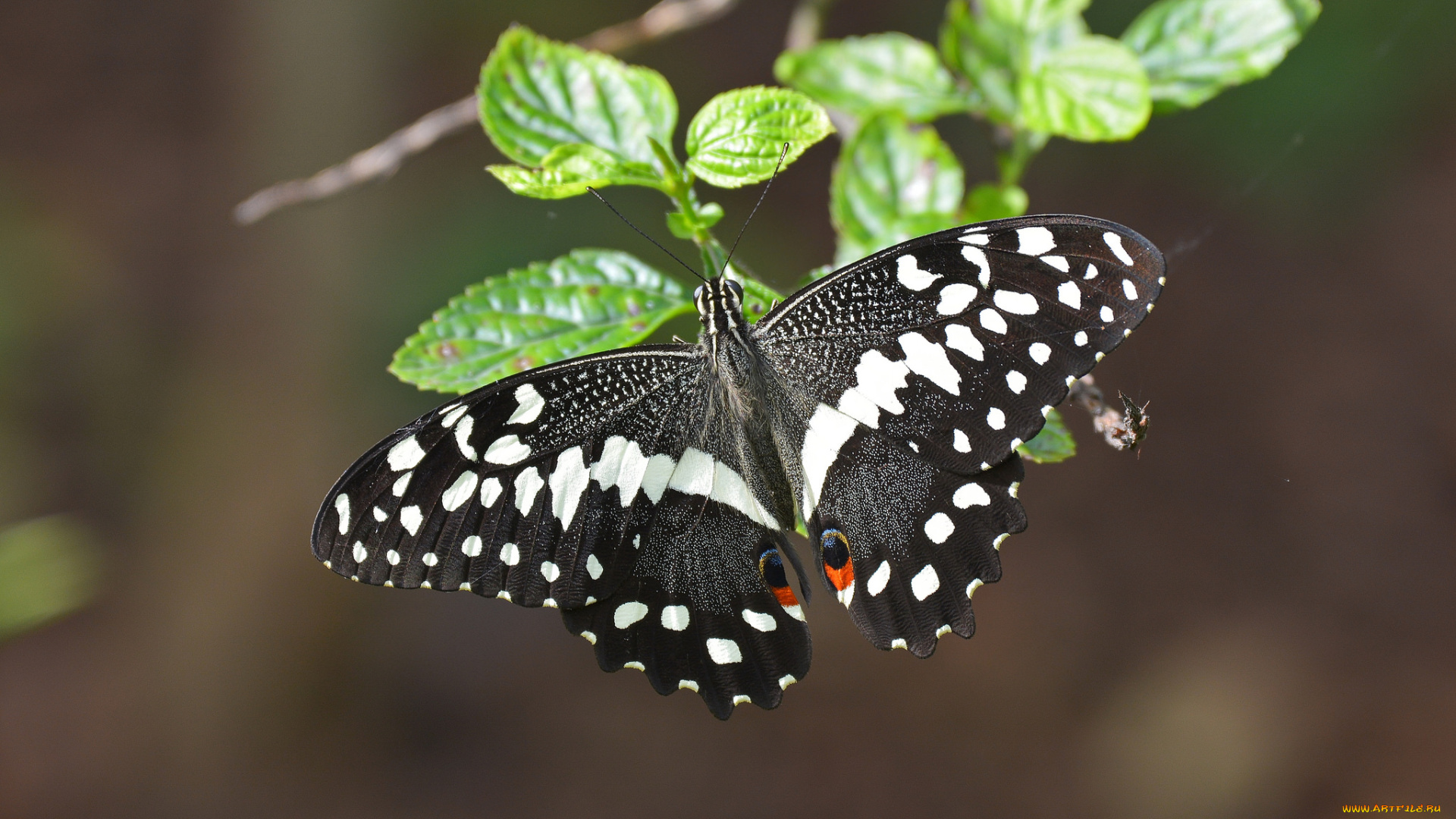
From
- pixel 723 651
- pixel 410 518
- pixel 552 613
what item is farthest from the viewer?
pixel 552 613

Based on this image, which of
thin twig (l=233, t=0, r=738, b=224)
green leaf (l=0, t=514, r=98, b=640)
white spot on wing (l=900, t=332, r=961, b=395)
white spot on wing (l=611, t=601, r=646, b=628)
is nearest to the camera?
white spot on wing (l=900, t=332, r=961, b=395)

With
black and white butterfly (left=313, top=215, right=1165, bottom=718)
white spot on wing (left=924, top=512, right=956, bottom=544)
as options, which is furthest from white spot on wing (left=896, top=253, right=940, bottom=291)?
white spot on wing (left=924, top=512, right=956, bottom=544)

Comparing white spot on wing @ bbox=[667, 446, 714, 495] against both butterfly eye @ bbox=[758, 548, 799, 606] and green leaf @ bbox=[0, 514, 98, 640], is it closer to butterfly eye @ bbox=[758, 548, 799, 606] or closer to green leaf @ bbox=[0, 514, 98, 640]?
butterfly eye @ bbox=[758, 548, 799, 606]

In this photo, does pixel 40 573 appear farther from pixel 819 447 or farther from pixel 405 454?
pixel 819 447

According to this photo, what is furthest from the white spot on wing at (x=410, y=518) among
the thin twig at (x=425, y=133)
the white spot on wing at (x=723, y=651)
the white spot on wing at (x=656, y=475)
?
the thin twig at (x=425, y=133)

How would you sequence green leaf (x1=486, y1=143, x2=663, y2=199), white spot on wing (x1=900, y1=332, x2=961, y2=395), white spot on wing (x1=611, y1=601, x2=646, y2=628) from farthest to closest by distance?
white spot on wing (x1=611, y1=601, x2=646, y2=628)
white spot on wing (x1=900, y1=332, x2=961, y2=395)
green leaf (x1=486, y1=143, x2=663, y2=199)

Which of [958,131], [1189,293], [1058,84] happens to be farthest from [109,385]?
[1189,293]

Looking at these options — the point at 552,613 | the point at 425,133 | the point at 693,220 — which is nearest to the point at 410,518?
the point at 693,220

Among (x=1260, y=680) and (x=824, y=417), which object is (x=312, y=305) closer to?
(x=824, y=417)

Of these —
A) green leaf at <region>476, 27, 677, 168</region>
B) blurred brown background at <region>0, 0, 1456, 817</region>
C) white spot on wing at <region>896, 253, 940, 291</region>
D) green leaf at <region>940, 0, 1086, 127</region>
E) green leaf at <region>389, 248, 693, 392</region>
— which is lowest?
blurred brown background at <region>0, 0, 1456, 817</region>
